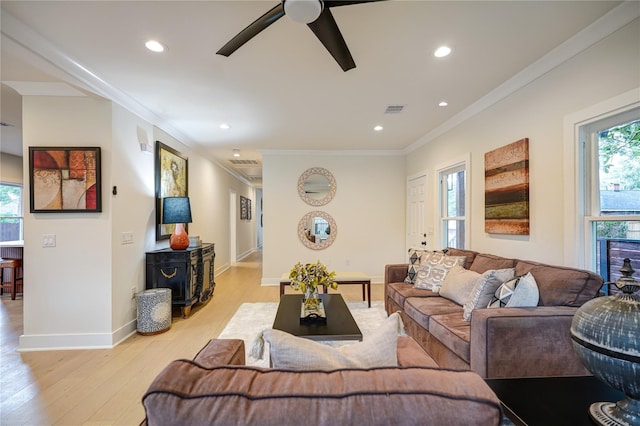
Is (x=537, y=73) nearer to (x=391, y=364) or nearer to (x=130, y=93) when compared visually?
(x=391, y=364)

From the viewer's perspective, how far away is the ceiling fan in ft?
4.79

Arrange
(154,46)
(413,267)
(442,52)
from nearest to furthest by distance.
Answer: (154,46) < (442,52) < (413,267)

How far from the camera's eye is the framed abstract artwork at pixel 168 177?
12.7ft

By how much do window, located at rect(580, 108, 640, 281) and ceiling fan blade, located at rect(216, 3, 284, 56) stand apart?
7.52 feet

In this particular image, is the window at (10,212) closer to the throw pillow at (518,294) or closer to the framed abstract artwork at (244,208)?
the framed abstract artwork at (244,208)

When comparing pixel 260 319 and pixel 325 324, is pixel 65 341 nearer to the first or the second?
pixel 260 319

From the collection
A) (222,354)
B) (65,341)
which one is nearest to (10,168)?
(65,341)

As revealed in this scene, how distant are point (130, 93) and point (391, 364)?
3.52 m

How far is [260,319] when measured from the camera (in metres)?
3.66

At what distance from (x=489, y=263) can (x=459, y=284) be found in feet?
1.24

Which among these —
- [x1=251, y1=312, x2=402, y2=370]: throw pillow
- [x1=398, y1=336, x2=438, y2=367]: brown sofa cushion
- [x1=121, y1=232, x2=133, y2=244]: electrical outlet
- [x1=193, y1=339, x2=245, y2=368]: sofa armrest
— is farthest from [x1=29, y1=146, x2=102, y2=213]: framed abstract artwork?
[x1=398, y1=336, x2=438, y2=367]: brown sofa cushion

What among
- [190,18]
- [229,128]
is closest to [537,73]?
[190,18]

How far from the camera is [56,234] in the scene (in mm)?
2850

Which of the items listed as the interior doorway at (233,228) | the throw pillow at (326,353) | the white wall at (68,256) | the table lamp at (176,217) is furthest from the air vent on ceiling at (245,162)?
the throw pillow at (326,353)
